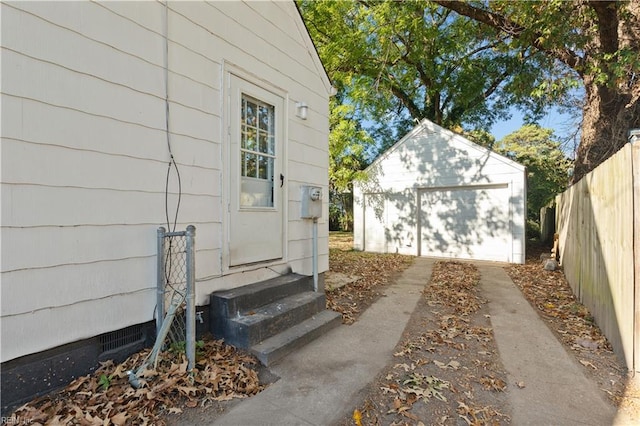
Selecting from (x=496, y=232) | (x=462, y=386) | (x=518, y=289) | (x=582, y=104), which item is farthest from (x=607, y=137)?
(x=462, y=386)

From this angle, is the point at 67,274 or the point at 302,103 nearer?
the point at 67,274

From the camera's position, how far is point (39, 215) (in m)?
2.04

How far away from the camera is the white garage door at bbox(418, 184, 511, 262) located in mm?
8703

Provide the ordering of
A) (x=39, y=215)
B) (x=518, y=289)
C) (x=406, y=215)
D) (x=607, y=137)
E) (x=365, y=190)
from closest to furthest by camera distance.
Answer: (x=39, y=215) → (x=518, y=289) → (x=607, y=137) → (x=406, y=215) → (x=365, y=190)

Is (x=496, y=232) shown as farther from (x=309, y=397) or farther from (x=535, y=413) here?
(x=309, y=397)

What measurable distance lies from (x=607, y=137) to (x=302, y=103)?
7375mm

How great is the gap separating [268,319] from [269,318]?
0.05ft

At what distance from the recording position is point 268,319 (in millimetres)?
3039

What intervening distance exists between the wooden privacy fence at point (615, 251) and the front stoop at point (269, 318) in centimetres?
268

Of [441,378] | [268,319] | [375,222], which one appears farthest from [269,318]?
[375,222]

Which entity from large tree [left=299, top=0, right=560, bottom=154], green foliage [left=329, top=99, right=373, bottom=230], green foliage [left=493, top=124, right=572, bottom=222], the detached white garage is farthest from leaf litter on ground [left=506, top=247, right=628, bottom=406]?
green foliage [left=493, top=124, right=572, bottom=222]

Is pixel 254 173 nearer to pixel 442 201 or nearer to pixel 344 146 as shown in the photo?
pixel 442 201

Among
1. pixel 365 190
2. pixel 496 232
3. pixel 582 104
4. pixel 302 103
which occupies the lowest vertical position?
pixel 496 232

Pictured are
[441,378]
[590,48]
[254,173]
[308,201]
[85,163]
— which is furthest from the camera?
[590,48]
